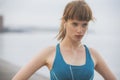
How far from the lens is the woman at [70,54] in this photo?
931mm

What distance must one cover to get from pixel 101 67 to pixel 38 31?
3222 mm

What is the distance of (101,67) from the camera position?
3.53 feet

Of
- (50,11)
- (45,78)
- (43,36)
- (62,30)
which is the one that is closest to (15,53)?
(43,36)

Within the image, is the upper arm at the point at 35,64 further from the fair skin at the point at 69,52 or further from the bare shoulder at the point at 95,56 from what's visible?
the bare shoulder at the point at 95,56

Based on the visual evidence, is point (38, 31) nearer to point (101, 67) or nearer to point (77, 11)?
point (101, 67)

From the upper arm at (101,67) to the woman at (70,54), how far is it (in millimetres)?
13

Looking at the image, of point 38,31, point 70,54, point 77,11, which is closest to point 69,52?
point 70,54

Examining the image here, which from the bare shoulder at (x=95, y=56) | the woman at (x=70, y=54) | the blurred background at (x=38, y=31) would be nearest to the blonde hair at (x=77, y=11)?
the woman at (x=70, y=54)

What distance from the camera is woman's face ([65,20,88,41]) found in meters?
0.95

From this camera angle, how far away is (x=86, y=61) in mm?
958

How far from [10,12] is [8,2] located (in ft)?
0.58

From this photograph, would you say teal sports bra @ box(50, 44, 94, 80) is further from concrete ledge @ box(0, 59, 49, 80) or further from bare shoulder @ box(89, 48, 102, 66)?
concrete ledge @ box(0, 59, 49, 80)

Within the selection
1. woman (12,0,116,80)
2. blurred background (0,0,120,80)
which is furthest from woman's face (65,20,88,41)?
blurred background (0,0,120,80)

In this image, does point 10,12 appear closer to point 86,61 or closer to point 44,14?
point 44,14
